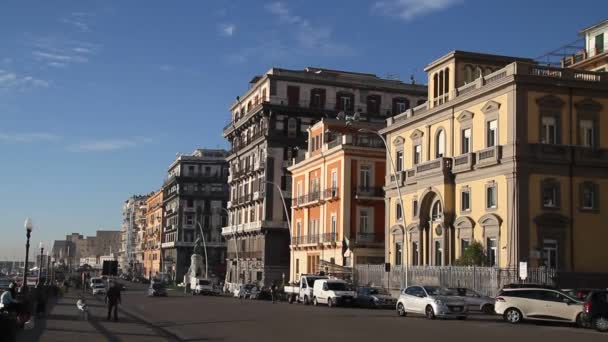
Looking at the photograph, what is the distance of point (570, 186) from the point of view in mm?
44062

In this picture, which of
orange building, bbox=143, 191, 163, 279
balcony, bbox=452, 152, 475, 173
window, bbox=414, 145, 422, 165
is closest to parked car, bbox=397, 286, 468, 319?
balcony, bbox=452, 152, 475, 173

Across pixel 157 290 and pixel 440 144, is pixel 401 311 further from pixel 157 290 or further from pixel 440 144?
pixel 157 290

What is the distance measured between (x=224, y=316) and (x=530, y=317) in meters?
13.4

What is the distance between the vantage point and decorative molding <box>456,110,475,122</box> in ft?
155

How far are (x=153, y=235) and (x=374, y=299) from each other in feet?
408

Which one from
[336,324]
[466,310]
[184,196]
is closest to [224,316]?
[336,324]

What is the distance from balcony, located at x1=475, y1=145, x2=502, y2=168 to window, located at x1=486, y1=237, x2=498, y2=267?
14.2 ft

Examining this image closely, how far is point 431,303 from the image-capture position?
3309 cm

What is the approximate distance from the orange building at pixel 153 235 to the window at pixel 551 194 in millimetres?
115006

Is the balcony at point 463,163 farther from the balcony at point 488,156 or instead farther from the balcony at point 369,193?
the balcony at point 369,193

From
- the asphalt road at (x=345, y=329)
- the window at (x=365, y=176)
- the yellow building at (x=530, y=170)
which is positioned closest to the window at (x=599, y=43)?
the yellow building at (x=530, y=170)

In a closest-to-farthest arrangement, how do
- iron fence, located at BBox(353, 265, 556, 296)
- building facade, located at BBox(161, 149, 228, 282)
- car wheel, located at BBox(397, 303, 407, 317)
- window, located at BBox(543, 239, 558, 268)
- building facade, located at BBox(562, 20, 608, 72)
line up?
1. car wheel, located at BBox(397, 303, 407, 317)
2. iron fence, located at BBox(353, 265, 556, 296)
3. window, located at BBox(543, 239, 558, 268)
4. building facade, located at BBox(562, 20, 608, 72)
5. building facade, located at BBox(161, 149, 228, 282)

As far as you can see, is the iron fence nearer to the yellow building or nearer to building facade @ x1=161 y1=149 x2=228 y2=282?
the yellow building

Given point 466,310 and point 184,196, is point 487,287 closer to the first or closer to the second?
point 466,310
